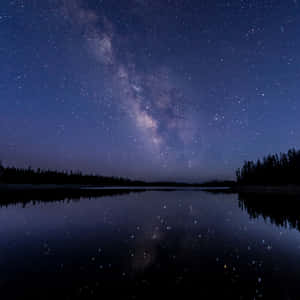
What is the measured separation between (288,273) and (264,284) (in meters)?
1.65

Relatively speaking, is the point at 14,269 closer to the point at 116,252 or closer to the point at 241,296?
the point at 116,252

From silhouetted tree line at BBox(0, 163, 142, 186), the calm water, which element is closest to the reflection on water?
the calm water

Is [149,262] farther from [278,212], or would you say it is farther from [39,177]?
[39,177]

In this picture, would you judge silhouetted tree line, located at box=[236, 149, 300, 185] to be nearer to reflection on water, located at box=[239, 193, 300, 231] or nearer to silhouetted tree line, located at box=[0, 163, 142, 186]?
reflection on water, located at box=[239, 193, 300, 231]

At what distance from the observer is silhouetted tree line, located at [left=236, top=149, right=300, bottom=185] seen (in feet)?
271

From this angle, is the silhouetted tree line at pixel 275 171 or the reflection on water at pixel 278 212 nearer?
the reflection on water at pixel 278 212

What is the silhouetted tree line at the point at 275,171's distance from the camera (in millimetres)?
82744

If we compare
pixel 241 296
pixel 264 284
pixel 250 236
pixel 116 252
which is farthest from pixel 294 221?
pixel 116 252

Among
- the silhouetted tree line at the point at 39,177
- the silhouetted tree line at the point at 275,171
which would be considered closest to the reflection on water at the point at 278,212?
the silhouetted tree line at the point at 275,171

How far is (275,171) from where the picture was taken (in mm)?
A: 92250

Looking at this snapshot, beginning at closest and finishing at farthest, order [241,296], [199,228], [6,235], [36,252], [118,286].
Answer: [241,296] → [118,286] → [36,252] → [6,235] → [199,228]

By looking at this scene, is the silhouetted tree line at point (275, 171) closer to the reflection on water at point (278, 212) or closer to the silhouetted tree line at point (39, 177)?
the reflection on water at point (278, 212)

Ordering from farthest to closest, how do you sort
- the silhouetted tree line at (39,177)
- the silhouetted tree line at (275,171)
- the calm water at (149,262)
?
1. the silhouetted tree line at (39,177)
2. the silhouetted tree line at (275,171)
3. the calm water at (149,262)

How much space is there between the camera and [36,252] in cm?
941
